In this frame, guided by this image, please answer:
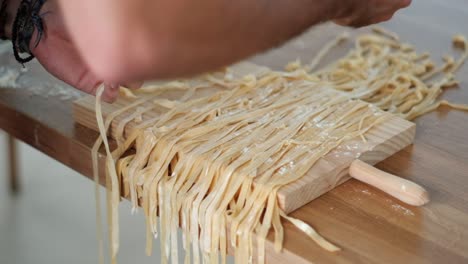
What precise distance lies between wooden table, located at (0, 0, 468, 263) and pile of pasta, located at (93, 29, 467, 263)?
0.12ft

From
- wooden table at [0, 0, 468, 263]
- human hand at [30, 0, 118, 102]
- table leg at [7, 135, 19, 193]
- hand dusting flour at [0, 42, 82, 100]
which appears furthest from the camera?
table leg at [7, 135, 19, 193]

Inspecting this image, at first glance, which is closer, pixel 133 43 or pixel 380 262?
pixel 133 43

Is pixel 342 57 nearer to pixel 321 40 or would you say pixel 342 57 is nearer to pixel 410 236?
pixel 321 40

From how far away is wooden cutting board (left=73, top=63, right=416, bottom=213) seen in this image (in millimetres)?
1150

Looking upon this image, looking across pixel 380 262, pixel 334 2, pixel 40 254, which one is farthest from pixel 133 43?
pixel 40 254

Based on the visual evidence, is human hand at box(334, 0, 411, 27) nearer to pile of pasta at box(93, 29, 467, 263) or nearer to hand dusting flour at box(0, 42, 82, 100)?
pile of pasta at box(93, 29, 467, 263)

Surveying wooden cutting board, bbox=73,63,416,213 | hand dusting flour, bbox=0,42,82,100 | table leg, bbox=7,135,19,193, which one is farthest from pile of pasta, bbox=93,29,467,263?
table leg, bbox=7,135,19,193

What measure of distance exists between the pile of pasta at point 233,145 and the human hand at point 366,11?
0.18m

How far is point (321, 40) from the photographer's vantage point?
183cm

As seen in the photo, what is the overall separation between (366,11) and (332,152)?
0.78 ft

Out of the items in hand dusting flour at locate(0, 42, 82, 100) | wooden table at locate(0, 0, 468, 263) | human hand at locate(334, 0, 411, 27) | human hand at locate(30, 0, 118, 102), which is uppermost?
human hand at locate(334, 0, 411, 27)

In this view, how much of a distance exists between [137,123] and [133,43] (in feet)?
→ 1.78

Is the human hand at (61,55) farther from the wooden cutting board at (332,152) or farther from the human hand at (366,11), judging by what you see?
the human hand at (366,11)

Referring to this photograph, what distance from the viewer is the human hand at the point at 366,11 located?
110cm
